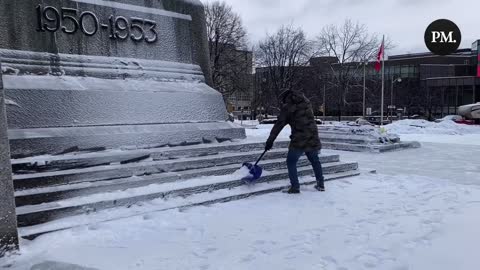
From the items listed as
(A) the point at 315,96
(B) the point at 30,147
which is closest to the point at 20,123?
(B) the point at 30,147

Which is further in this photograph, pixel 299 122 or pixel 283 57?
pixel 283 57

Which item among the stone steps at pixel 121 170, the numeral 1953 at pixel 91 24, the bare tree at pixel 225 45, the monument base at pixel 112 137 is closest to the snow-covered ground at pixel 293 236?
the stone steps at pixel 121 170

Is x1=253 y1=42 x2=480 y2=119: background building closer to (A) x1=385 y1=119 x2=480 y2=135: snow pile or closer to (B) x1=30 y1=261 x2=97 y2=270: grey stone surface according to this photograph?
(A) x1=385 y1=119 x2=480 y2=135: snow pile

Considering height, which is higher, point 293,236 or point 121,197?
point 121,197

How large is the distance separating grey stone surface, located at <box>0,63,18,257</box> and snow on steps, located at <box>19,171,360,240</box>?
0.45 meters

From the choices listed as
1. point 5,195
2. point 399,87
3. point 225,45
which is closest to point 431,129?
point 225,45

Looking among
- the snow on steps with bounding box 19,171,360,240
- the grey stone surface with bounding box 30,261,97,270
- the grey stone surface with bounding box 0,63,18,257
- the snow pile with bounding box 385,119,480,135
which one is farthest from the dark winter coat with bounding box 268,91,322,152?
the snow pile with bounding box 385,119,480,135

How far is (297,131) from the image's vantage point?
23.4ft

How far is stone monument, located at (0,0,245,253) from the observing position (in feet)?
21.7

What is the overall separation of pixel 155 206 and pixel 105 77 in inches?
122

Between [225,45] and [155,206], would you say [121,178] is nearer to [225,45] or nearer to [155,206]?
[155,206]

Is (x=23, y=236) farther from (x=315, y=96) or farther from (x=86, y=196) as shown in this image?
(x=315, y=96)

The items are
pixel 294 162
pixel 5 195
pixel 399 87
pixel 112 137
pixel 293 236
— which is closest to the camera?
pixel 5 195

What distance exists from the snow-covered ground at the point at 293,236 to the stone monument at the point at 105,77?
1912mm
